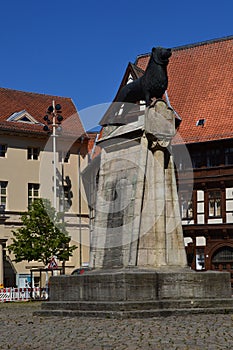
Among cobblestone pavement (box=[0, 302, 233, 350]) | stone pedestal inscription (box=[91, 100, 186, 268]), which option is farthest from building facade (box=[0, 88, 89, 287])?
cobblestone pavement (box=[0, 302, 233, 350])

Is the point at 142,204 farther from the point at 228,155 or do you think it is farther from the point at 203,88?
the point at 203,88

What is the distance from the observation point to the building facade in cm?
5531

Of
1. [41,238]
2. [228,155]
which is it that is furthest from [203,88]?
[41,238]

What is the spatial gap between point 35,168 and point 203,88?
14.4 meters

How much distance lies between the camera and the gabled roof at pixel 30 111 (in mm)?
57375

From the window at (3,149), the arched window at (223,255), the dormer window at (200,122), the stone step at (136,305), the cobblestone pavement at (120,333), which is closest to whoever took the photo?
the cobblestone pavement at (120,333)

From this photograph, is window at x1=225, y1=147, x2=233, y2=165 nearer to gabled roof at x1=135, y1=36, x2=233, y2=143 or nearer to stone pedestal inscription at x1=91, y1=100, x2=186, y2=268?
gabled roof at x1=135, y1=36, x2=233, y2=143

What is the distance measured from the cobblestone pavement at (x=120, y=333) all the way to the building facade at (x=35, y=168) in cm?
3611

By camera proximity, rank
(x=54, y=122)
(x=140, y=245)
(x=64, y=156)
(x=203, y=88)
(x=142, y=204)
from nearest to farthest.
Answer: (x=140, y=245), (x=142, y=204), (x=54, y=122), (x=203, y=88), (x=64, y=156)

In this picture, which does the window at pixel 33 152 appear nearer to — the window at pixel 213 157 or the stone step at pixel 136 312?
the window at pixel 213 157

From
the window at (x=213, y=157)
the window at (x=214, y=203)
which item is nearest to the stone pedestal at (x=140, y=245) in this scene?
the window at (x=213, y=157)

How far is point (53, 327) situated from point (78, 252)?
137ft

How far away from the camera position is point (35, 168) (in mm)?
58625

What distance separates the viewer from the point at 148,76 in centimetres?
2122
